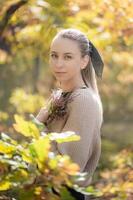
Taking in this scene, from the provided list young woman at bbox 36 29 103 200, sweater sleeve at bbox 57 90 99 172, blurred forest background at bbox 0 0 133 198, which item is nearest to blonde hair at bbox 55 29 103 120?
young woman at bbox 36 29 103 200

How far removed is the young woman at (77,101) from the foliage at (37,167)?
27.7 inches

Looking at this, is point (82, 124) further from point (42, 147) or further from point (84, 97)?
point (42, 147)

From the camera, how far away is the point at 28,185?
68.7 inches

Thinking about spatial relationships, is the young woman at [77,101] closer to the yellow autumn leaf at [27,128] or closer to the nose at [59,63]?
the nose at [59,63]

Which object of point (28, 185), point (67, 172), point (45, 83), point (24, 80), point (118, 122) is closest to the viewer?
point (67, 172)

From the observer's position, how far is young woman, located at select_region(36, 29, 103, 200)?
8.21ft

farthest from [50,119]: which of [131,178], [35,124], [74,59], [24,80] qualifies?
[24,80]

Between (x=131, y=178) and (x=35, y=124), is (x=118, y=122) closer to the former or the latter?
(x=131, y=178)

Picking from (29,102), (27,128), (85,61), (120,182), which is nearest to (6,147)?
(27,128)

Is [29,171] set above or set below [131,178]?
above

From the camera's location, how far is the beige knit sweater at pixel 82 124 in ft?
8.18

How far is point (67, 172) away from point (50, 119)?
3.53 feet

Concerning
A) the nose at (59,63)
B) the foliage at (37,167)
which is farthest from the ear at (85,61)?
the foliage at (37,167)

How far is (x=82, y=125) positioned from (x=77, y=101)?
0.12m
